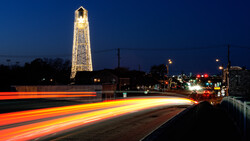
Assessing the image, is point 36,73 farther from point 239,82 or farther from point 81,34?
point 239,82

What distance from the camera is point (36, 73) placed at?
7219 cm

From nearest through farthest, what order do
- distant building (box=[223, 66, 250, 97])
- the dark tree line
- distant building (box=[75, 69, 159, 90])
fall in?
1. distant building (box=[223, 66, 250, 97])
2. the dark tree line
3. distant building (box=[75, 69, 159, 90])

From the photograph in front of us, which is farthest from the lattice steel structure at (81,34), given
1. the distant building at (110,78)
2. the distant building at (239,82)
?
the distant building at (239,82)

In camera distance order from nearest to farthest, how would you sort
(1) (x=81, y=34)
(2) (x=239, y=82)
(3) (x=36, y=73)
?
1. (2) (x=239, y=82)
2. (1) (x=81, y=34)
3. (3) (x=36, y=73)

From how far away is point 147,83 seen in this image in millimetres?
88750

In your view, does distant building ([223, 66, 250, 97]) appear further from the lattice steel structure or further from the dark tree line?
the dark tree line

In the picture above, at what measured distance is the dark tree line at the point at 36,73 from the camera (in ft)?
193

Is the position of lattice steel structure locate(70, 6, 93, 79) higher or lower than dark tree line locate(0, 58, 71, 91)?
higher

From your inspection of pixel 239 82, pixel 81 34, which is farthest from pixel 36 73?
pixel 239 82

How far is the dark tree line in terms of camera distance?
5867 cm

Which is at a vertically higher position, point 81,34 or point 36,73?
point 81,34

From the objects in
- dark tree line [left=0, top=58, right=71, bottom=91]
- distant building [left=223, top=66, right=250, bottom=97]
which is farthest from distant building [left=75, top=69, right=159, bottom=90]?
distant building [left=223, top=66, right=250, bottom=97]

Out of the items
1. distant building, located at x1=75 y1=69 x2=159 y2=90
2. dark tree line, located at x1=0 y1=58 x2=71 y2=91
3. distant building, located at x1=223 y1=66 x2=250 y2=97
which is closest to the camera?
distant building, located at x1=223 y1=66 x2=250 y2=97

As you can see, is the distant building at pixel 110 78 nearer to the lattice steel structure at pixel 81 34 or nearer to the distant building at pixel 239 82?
the lattice steel structure at pixel 81 34
